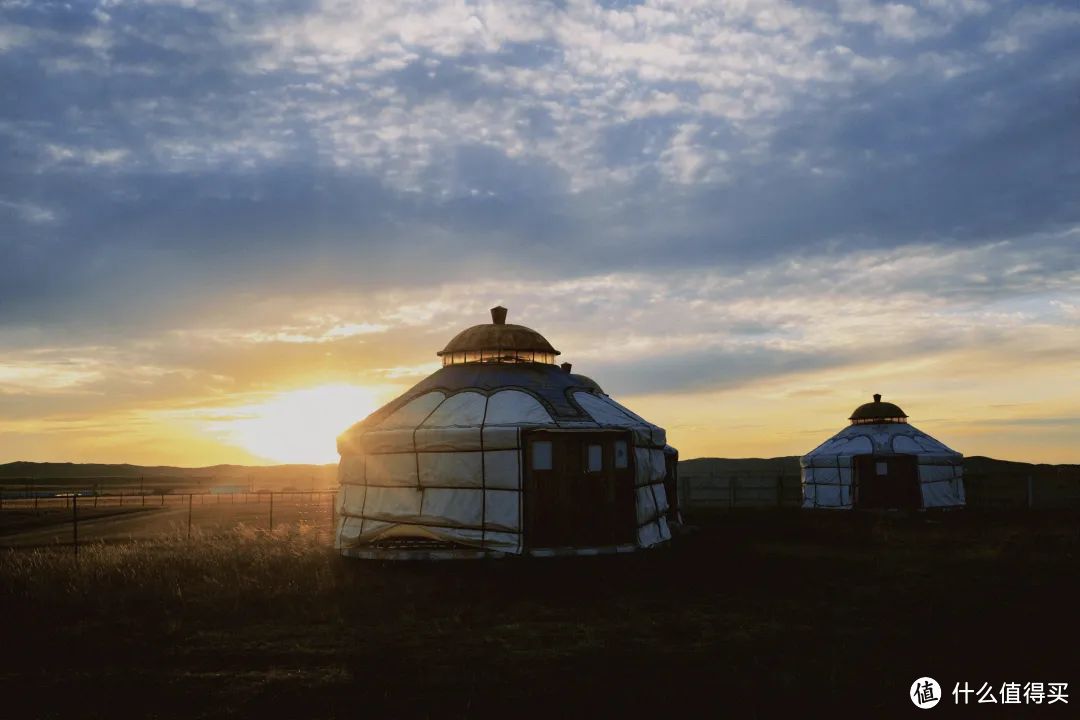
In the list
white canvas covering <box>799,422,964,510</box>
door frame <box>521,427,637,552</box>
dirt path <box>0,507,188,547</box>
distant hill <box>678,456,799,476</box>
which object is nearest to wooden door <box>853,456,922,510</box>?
white canvas covering <box>799,422,964,510</box>

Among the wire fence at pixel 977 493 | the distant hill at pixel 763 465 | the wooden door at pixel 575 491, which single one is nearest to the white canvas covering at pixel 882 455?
the wire fence at pixel 977 493

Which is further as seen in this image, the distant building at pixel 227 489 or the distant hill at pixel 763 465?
the distant hill at pixel 763 465

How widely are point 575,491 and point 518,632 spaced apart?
17.3 feet

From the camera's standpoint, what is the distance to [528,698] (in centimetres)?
586

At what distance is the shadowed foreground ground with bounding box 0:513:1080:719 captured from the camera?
5.91 metres

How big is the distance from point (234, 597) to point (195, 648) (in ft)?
7.87

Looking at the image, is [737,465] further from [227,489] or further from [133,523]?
[133,523]

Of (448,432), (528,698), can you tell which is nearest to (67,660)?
(528,698)

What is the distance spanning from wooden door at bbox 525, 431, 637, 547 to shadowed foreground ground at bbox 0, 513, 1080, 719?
61 centimetres

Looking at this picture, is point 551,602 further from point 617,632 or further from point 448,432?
point 448,432

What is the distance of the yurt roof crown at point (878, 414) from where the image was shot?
27.2 metres

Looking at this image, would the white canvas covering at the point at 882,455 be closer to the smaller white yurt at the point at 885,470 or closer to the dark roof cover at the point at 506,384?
the smaller white yurt at the point at 885,470

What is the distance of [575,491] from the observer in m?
13.3

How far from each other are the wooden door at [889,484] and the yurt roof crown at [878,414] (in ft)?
7.37
